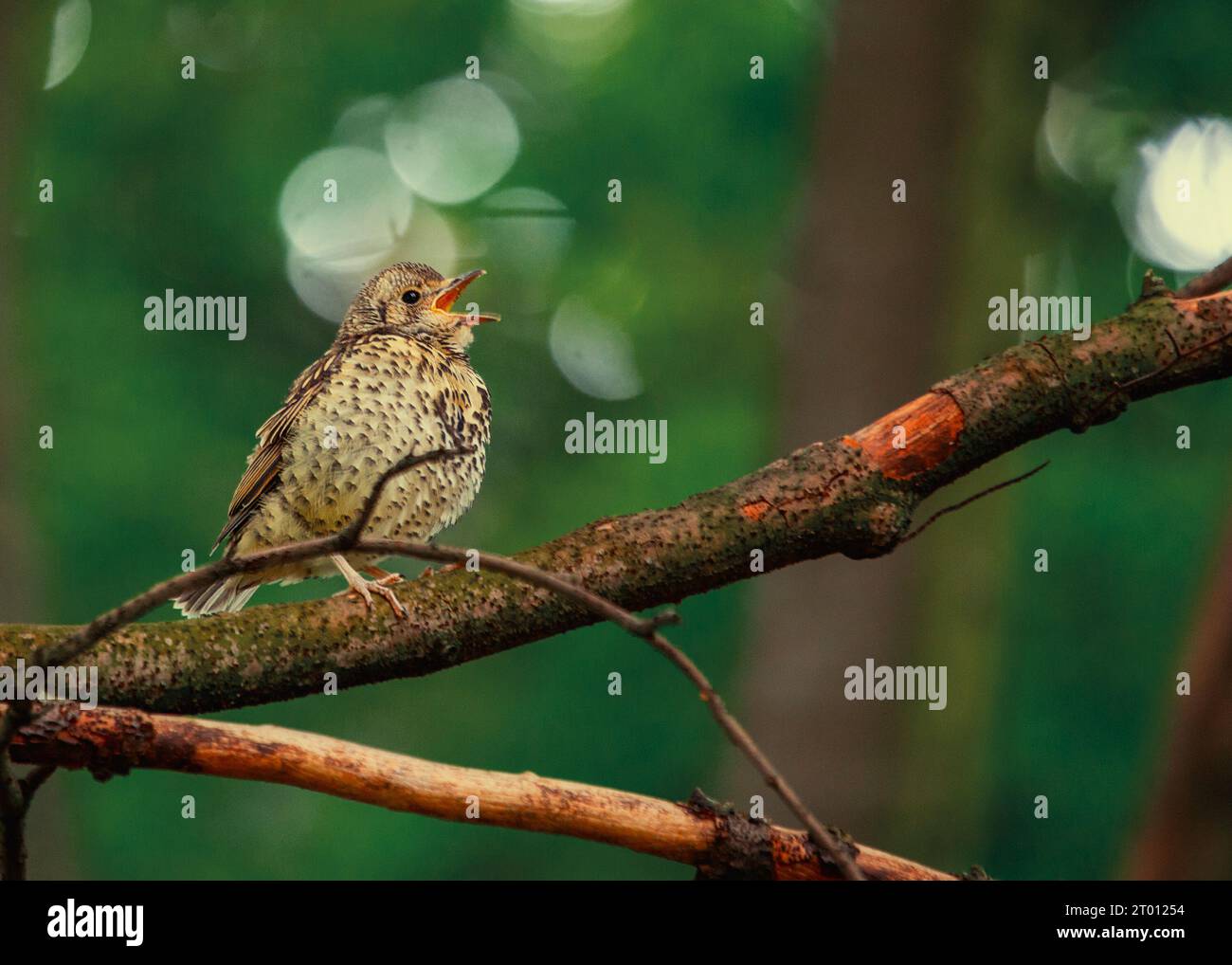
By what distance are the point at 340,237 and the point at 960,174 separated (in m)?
4.73

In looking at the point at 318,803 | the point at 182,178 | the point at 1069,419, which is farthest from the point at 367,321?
the point at 318,803

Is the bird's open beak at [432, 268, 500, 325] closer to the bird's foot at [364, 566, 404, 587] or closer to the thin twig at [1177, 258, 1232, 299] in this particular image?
the bird's foot at [364, 566, 404, 587]

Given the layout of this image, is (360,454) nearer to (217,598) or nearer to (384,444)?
(384,444)

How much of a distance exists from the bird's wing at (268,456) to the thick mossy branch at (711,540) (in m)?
0.85

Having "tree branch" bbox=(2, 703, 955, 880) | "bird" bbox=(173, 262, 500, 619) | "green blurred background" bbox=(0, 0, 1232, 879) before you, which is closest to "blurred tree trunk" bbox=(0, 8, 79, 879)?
"green blurred background" bbox=(0, 0, 1232, 879)

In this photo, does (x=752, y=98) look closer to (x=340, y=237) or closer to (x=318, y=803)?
(x=340, y=237)

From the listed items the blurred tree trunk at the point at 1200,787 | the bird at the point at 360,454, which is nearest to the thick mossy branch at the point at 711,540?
the bird at the point at 360,454

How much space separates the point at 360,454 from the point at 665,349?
8795mm

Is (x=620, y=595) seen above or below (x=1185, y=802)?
above

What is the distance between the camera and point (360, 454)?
3.68m

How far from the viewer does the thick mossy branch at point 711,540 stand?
290 centimetres

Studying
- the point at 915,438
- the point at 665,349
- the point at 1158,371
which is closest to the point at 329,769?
the point at 915,438

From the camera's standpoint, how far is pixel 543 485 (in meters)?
12.7

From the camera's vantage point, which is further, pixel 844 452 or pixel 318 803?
pixel 318 803
